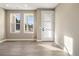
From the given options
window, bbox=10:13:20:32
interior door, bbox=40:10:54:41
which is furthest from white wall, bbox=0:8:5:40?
interior door, bbox=40:10:54:41

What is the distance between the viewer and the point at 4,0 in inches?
48.8

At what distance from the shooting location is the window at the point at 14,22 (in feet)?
7.85

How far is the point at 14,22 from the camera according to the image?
94.1 inches

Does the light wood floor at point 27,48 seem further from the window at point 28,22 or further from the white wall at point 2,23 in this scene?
the window at point 28,22

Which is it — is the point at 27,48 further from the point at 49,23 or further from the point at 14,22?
the point at 49,23

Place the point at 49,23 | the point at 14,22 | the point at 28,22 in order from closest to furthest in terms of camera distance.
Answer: the point at 14,22 < the point at 28,22 < the point at 49,23

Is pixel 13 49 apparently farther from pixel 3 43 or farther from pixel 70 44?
pixel 70 44

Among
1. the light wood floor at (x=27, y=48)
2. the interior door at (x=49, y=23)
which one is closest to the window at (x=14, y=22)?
the light wood floor at (x=27, y=48)

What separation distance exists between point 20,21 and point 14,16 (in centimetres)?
18

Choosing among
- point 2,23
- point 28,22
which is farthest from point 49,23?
point 2,23

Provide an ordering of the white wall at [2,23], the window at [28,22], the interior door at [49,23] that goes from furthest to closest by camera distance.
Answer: the interior door at [49,23] < the window at [28,22] < the white wall at [2,23]

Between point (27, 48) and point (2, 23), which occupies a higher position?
point (2, 23)

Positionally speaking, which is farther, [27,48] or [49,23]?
[49,23]

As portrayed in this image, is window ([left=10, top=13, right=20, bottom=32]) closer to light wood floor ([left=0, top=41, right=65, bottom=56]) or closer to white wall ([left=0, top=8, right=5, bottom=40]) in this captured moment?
white wall ([left=0, top=8, right=5, bottom=40])
